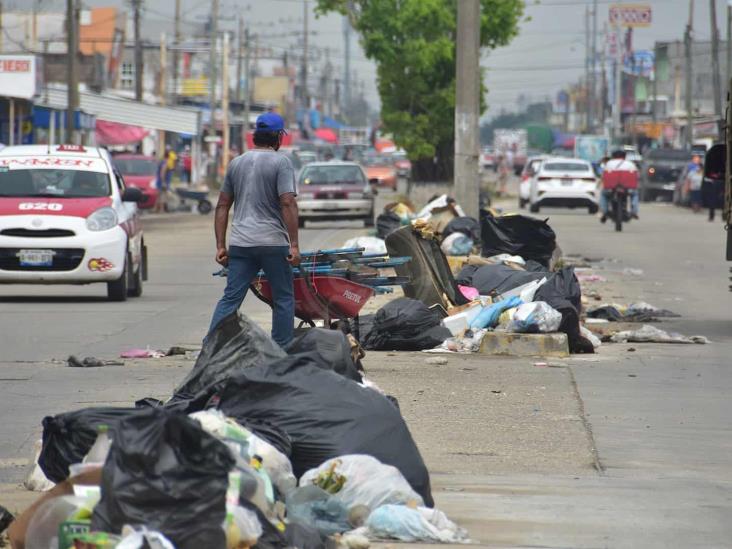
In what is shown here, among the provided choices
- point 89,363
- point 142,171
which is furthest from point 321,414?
point 142,171

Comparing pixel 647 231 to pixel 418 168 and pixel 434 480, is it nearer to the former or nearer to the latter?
pixel 418 168

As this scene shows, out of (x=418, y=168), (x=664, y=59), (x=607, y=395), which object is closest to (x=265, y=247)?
(x=607, y=395)

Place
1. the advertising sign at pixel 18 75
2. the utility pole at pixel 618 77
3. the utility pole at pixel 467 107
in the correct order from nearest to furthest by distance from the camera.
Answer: the utility pole at pixel 467 107, the advertising sign at pixel 18 75, the utility pole at pixel 618 77

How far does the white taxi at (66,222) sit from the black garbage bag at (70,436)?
1116 centimetres

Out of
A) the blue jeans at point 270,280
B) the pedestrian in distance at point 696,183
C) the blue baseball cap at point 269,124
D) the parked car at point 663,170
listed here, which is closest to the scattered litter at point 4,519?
the blue jeans at point 270,280

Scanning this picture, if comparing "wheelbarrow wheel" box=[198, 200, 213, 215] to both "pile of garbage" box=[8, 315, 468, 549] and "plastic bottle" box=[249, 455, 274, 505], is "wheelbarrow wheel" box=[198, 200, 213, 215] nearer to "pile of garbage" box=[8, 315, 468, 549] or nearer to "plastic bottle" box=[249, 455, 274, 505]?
"pile of garbage" box=[8, 315, 468, 549]

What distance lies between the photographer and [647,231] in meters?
36.8

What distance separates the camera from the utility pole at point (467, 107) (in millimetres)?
24188

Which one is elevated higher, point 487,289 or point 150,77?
point 150,77

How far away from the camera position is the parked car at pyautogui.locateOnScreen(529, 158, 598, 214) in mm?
→ 44875

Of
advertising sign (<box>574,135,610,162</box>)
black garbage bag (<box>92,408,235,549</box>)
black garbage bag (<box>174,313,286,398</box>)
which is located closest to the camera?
black garbage bag (<box>92,408,235,549</box>)

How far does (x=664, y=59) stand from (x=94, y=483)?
131142 millimetres

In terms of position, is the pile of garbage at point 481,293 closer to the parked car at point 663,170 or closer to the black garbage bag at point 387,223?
the black garbage bag at point 387,223

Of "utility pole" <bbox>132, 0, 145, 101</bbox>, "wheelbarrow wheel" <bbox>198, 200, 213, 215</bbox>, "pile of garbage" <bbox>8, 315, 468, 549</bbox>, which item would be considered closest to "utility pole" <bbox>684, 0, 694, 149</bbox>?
"utility pole" <bbox>132, 0, 145, 101</bbox>
